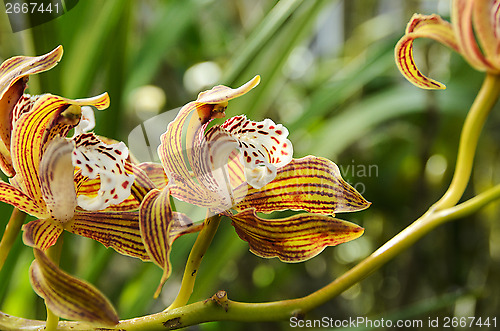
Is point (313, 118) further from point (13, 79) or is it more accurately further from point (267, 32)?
point (13, 79)

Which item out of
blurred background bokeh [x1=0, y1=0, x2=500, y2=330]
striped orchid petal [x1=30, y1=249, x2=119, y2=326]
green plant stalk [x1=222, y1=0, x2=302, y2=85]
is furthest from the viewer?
blurred background bokeh [x1=0, y1=0, x2=500, y2=330]

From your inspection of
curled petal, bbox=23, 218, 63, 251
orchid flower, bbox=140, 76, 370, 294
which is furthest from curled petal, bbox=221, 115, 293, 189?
curled petal, bbox=23, 218, 63, 251

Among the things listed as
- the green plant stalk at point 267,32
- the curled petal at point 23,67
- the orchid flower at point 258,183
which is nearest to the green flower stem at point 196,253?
the orchid flower at point 258,183

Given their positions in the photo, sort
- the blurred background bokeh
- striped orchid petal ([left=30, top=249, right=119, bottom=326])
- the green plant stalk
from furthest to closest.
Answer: the blurred background bokeh
the green plant stalk
striped orchid petal ([left=30, top=249, right=119, bottom=326])

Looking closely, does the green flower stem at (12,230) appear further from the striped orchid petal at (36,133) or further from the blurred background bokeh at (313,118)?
the blurred background bokeh at (313,118)

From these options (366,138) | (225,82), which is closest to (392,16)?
(366,138)

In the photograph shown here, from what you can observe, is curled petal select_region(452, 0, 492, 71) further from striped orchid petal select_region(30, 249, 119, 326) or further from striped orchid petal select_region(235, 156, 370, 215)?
striped orchid petal select_region(30, 249, 119, 326)
